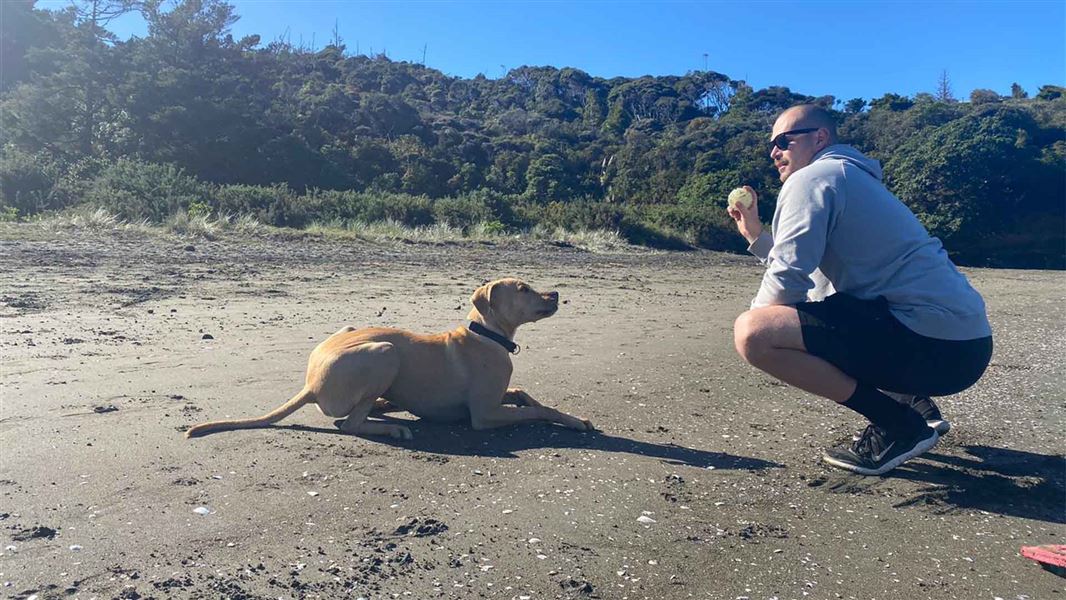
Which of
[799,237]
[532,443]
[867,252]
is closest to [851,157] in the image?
[867,252]

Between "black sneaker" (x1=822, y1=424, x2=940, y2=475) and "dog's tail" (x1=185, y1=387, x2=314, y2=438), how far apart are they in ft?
9.91

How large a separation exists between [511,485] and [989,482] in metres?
2.35

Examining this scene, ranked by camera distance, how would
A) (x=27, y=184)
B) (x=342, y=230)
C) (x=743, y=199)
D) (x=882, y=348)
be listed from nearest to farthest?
1. (x=882, y=348)
2. (x=743, y=199)
3. (x=342, y=230)
4. (x=27, y=184)

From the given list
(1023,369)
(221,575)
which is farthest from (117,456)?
(1023,369)

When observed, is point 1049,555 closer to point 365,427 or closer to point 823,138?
point 823,138

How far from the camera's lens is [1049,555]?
3082 mm

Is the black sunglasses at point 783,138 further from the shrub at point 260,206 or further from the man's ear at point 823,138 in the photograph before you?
the shrub at point 260,206

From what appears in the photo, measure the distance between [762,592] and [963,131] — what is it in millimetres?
32877

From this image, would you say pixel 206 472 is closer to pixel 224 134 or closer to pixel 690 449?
pixel 690 449

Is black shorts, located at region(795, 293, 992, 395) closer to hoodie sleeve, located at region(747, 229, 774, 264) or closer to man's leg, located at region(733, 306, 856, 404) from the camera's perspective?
man's leg, located at region(733, 306, 856, 404)

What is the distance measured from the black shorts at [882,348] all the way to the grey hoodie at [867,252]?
2.0 inches

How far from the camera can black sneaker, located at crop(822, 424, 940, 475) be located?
4.04 m

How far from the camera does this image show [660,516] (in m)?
3.55

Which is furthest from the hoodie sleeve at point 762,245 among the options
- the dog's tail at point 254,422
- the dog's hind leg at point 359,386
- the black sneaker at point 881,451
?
the dog's tail at point 254,422
